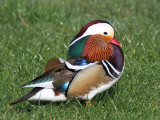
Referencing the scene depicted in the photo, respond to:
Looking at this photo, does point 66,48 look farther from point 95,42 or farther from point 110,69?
point 110,69

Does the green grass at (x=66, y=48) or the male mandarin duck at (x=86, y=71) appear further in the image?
the green grass at (x=66, y=48)

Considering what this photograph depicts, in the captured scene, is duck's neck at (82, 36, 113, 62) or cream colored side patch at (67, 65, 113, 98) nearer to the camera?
cream colored side patch at (67, 65, 113, 98)

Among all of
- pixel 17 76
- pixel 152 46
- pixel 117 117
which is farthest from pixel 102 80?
pixel 152 46

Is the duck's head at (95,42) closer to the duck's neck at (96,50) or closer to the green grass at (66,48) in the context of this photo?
the duck's neck at (96,50)

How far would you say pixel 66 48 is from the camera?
5508mm

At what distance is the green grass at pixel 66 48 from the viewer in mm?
3953

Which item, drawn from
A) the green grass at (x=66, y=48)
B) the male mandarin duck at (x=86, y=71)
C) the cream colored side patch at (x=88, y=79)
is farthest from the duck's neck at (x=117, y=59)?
the green grass at (x=66, y=48)

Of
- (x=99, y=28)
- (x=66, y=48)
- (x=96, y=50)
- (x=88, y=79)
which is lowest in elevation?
(x=66, y=48)

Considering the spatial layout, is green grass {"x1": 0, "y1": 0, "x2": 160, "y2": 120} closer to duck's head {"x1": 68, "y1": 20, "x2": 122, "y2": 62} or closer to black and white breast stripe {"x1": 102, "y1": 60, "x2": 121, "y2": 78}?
black and white breast stripe {"x1": 102, "y1": 60, "x2": 121, "y2": 78}

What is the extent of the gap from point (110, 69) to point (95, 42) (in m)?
0.33

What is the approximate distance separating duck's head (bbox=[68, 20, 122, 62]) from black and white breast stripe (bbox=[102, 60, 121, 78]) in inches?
2.8

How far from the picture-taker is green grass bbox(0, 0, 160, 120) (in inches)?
156

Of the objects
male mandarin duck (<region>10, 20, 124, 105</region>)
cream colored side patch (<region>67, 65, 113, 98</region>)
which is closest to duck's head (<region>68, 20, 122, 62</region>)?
male mandarin duck (<region>10, 20, 124, 105</region>)

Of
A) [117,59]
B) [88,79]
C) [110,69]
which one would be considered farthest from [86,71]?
[117,59]
